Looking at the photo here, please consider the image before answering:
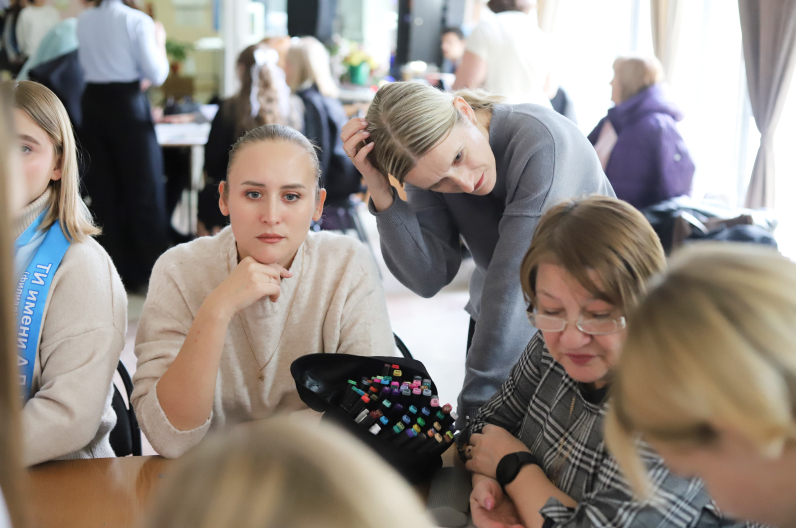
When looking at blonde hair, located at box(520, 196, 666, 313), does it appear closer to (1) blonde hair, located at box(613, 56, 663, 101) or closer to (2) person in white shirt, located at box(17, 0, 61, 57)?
(1) blonde hair, located at box(613, 56, 663, 101)

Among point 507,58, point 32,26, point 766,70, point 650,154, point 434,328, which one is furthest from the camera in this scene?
point 32,26

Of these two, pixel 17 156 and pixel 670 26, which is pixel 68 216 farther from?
pixel 670 26

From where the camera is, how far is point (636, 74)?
402cm

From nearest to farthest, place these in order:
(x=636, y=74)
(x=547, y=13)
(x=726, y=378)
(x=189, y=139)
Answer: (x=726, y=378) < (x=636, y=74) < (x=189, y=139) < (x=547, y=13)

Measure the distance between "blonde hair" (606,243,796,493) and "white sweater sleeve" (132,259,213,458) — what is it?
837 mm

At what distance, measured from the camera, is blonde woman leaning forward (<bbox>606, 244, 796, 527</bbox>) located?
25.9 inches

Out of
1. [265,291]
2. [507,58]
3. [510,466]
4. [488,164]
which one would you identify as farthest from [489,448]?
[507,58]

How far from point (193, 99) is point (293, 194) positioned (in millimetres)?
5525

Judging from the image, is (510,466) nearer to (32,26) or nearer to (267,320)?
(267,320)

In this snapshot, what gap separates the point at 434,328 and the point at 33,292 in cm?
309

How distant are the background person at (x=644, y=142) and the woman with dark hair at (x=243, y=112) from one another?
1916mm

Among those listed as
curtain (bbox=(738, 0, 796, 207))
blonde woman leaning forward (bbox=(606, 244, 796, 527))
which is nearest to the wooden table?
blonde woman leaning forward (bbox=(606, 244, 796, 527))

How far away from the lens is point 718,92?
4207 mm

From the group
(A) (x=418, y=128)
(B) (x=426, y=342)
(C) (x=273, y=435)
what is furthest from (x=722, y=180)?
(C) (x=273, y=435)
